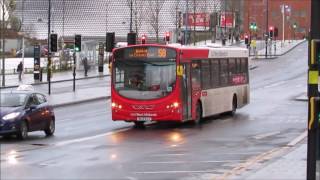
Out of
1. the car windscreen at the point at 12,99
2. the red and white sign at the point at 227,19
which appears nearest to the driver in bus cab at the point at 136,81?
the car windscreen at the point at 12,99

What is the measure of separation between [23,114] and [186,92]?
6656mm

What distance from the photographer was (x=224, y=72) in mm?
28953

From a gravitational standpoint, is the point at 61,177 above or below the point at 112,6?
below

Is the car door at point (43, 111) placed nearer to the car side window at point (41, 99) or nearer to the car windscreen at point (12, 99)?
the car side window at point (41, 99)

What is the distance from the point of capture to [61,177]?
495 inches

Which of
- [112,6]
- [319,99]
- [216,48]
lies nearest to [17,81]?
[216,48]

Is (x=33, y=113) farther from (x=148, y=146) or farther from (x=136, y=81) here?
(x=136, y=81)

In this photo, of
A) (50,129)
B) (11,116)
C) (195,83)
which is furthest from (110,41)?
(11,116)

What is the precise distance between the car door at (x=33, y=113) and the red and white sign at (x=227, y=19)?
96726mm

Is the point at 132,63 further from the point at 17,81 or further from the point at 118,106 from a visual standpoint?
the point at 17,81

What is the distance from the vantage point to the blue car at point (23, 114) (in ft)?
63.8

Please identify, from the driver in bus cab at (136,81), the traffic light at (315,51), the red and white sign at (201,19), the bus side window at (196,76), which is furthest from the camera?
the red and white sign at (201,19)

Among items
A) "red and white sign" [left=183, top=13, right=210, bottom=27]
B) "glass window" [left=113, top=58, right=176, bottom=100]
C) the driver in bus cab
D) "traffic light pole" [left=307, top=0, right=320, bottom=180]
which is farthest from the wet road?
"red and white sign" [left=183, top=13, right=210, bottom=27]

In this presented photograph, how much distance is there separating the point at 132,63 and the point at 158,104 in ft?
5.61
